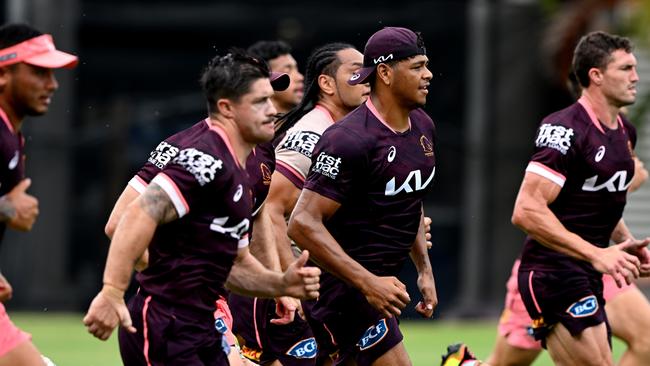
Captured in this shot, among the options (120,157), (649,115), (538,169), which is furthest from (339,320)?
(649,115)

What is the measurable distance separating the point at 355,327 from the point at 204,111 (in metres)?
12.1

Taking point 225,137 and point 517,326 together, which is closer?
point 225,137

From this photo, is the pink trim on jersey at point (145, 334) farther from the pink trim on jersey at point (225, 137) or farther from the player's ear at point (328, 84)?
the player's ear at point (328, 84)

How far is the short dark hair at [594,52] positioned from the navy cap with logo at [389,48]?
1.50 metres

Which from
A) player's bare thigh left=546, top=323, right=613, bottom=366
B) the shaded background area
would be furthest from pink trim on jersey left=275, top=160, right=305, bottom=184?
the shaded background area

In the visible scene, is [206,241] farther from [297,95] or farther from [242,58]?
[297,95]

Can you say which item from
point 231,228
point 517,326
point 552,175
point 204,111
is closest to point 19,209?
point 231,228

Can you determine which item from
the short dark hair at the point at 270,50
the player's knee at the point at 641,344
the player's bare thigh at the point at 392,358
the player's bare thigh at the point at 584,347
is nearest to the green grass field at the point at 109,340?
the player's knee at the point at 641,344

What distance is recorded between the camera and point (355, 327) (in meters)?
8.77

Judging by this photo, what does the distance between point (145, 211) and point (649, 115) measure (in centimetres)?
1513

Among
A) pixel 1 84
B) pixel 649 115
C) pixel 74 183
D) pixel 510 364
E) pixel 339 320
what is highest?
pixel 1 84

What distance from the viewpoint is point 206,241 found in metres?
7.25

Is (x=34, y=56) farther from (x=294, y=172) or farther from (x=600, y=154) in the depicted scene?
(x=600, y=154)

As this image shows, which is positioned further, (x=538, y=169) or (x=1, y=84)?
(x=538, y=169)
